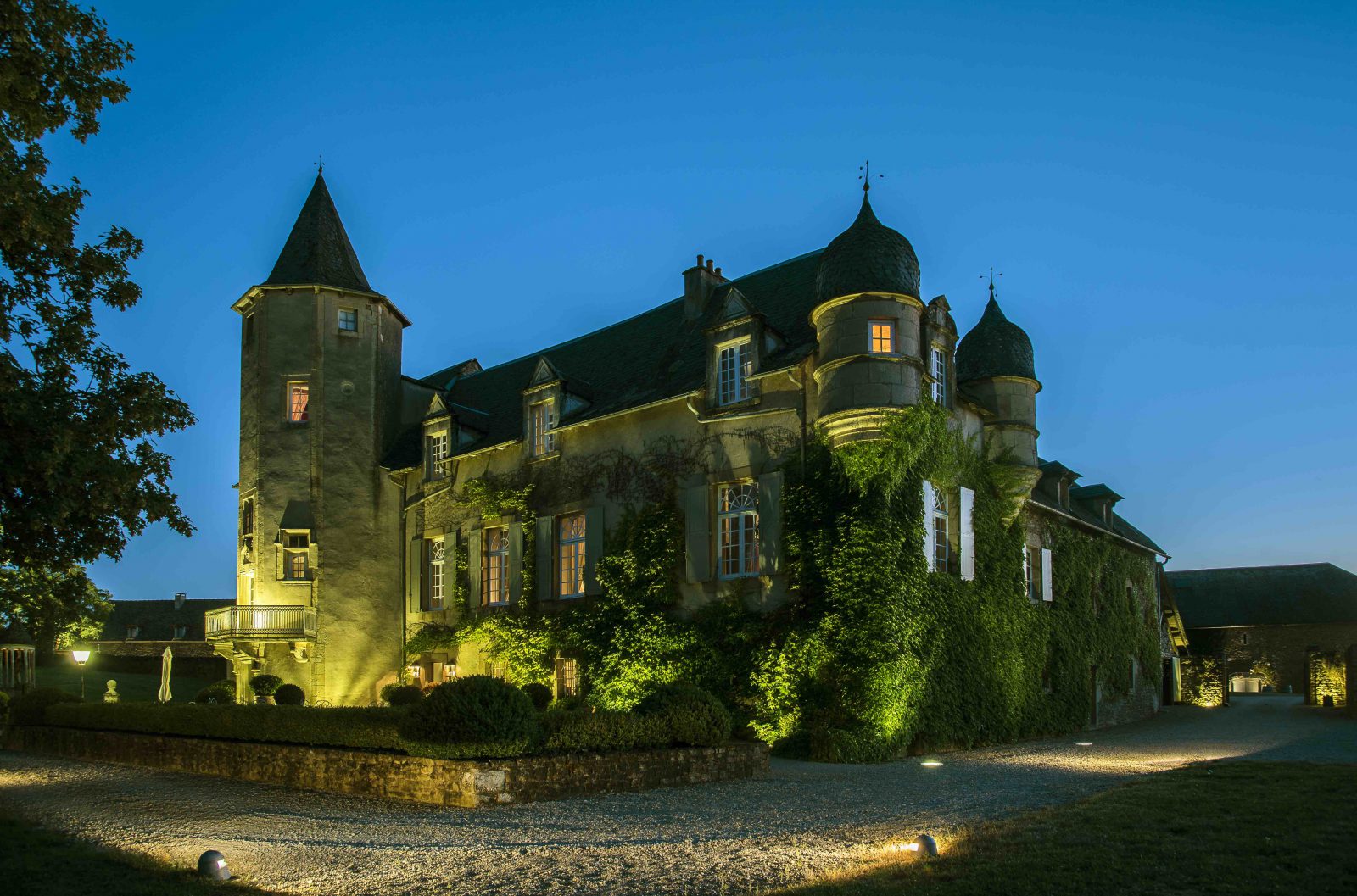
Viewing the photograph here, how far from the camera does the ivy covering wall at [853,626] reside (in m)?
18.6

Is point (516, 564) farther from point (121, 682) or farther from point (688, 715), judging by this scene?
point (121, 682)

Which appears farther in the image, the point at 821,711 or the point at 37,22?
the point at 821,711

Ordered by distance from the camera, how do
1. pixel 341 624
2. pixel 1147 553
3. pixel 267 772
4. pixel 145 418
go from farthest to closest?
pixel 1147 553 → pixel 341 624 → pixel 267 772 → pixel 145 418

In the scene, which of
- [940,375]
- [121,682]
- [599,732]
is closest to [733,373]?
[940,375]

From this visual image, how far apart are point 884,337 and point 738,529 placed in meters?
4.81

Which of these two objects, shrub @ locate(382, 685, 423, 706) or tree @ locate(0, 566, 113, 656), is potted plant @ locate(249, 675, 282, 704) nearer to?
shrub @ locate(382, 685, 423, 706)

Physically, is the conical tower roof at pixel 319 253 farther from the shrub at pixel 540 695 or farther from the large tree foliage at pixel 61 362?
the large tree foliage at pixel 61 362

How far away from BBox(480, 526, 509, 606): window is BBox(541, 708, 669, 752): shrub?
1322cm

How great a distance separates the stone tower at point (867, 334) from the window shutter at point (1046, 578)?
7701 millimetres

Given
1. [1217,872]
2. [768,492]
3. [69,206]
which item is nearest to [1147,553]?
[768,492]

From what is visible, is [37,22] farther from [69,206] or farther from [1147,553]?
[1147,553]

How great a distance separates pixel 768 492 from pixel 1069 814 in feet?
35.1

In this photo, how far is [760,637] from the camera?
19703 mm

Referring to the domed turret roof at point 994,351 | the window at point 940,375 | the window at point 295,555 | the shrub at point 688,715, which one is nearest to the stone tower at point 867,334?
the window at point 940,375
